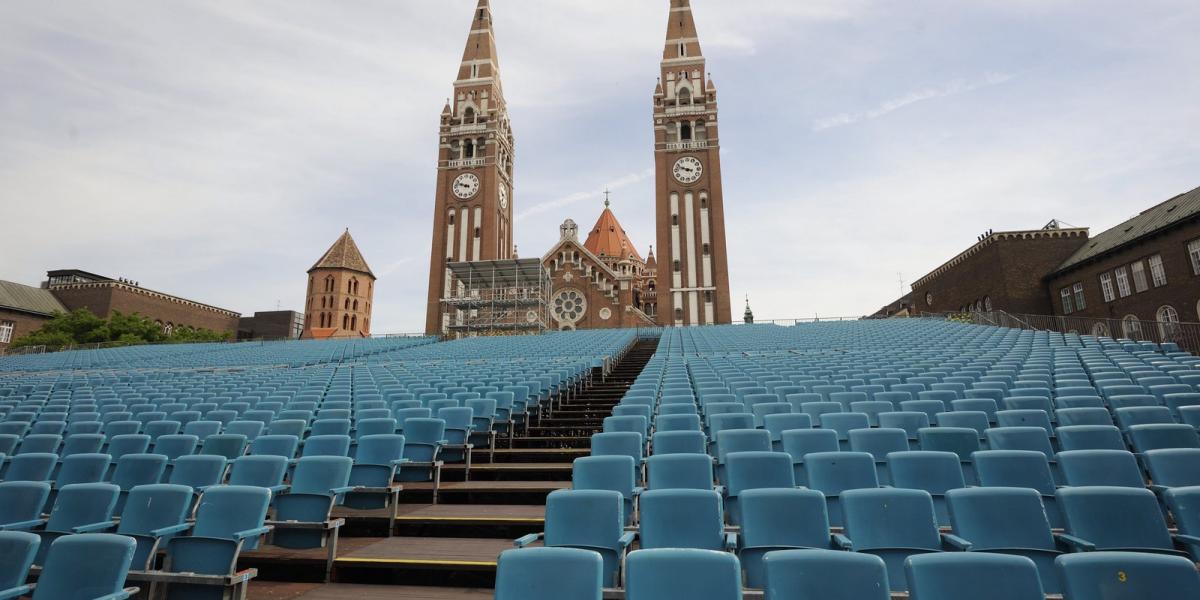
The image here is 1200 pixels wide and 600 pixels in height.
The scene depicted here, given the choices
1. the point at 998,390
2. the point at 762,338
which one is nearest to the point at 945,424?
the point at 998,390

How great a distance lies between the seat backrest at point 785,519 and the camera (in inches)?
142

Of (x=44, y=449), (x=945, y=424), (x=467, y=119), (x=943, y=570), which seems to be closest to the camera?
(x=943, y=570)

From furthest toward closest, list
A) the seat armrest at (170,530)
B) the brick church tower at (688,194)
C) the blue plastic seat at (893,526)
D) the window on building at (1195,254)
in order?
the brick church tower at (688,194), the window on building at (1195,254), the seat armrest at (170,530), the blue plastic seat at (893,526)

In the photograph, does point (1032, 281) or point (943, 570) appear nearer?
point (943, 570)

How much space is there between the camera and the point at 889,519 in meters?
3.59

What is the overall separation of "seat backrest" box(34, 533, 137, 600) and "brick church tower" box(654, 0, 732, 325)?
116 ft

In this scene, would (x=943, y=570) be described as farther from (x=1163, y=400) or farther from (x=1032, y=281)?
(x=1032, y=281)

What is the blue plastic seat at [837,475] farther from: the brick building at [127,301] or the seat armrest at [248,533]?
the brick building at [127,301]

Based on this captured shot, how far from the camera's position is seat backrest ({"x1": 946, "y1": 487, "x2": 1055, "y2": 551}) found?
3.46m

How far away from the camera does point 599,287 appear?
40.4m

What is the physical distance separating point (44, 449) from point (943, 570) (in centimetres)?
931

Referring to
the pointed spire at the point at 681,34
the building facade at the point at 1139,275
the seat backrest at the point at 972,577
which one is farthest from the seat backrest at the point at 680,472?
the pointed spire at the point at 681,34

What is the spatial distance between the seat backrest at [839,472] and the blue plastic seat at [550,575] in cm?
265

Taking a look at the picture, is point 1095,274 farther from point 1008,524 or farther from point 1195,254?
point 1008,524
